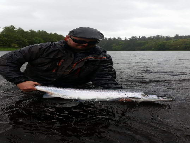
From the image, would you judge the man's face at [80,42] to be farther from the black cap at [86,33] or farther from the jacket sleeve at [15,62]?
the jacket sleeve at [15,62]

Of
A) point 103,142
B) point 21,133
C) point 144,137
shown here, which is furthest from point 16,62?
point 144,137

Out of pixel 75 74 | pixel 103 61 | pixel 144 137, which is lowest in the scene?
pixel 144 137

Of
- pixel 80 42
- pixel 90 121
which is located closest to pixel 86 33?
pixel 80 42

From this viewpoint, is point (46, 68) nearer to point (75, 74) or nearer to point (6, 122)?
point (75, 74)

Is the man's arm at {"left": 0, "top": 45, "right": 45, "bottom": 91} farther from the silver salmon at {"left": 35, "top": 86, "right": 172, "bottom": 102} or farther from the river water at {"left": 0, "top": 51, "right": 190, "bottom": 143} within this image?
the river water at {"left": 0, "top": 51, "right": 190, "bottom": 143}

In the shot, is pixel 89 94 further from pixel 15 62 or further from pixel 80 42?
pixel 15 62

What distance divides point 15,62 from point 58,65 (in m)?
1.16

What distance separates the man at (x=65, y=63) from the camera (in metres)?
4.80

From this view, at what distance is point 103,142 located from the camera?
10.6 feet

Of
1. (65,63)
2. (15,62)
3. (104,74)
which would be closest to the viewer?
(15,62)

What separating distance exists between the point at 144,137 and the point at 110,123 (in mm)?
838

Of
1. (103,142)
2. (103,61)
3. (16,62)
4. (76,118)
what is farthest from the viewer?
(103,61)

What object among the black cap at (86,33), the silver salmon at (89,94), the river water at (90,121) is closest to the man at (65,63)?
the black cap at (86,33)

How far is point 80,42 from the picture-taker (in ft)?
15.9
